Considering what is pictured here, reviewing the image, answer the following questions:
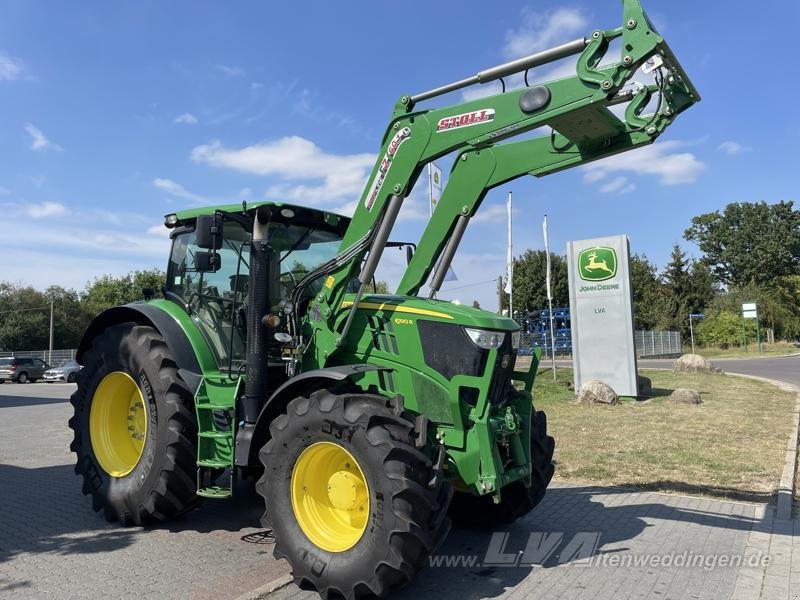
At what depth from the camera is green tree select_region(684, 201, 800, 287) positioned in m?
68.1

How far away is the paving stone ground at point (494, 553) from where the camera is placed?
13.8 ft

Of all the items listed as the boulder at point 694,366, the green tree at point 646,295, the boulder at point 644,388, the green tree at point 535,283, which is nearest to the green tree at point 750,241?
the green tree at point 646,295

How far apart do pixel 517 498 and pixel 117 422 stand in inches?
159

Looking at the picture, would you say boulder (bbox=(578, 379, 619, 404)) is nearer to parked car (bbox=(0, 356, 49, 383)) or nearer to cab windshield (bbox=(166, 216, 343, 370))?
cab windshield (bbox=(166, 216, 343, 370))

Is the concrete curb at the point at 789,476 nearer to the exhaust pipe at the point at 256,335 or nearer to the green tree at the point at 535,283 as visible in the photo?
the exhaust pipe at the point at 256,335

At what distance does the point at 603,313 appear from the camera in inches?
640

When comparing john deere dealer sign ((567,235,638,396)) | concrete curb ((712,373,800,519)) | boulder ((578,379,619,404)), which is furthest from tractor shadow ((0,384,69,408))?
concrete curb ((712,373,800,519))

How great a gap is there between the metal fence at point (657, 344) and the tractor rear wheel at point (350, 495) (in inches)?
1419

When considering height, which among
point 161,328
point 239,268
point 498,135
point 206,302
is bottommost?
point 161,328

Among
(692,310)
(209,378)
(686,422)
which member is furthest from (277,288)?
(692,310)

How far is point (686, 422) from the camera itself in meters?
11.5

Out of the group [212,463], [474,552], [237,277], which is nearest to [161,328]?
[237,277]

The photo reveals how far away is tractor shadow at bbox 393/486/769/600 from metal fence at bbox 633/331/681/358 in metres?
33.1

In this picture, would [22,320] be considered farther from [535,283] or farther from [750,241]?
[750,241]
